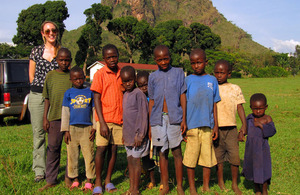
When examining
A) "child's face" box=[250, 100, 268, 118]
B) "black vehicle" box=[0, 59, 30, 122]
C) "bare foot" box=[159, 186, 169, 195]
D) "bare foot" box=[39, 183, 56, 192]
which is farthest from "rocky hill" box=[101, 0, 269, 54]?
"bare foot" box=[39, 183, 56, 192]

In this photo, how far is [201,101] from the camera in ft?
11.9

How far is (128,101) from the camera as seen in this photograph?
366 centimetres

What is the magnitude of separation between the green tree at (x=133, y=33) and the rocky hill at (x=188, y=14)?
89712 millimetres

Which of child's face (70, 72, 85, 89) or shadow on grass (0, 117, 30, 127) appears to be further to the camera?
shadow on grass (0, 117, 30, 127)

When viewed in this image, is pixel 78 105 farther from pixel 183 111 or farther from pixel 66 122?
pixel 183 111

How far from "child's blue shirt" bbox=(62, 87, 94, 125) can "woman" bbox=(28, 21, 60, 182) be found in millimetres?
630

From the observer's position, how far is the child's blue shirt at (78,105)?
152 inches

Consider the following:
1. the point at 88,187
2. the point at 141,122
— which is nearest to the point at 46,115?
the point at 88,187

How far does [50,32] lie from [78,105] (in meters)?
1.32

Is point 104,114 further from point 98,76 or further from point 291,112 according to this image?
point 291,112

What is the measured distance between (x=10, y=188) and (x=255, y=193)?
11.1 ft

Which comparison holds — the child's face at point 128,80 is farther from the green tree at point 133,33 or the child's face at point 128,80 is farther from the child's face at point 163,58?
the green tree at point 133,33

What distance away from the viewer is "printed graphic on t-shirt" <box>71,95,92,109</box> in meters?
3.87

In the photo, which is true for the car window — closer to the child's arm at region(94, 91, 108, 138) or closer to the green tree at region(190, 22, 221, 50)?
the child's arm at region(94, 91, 108, 138)
